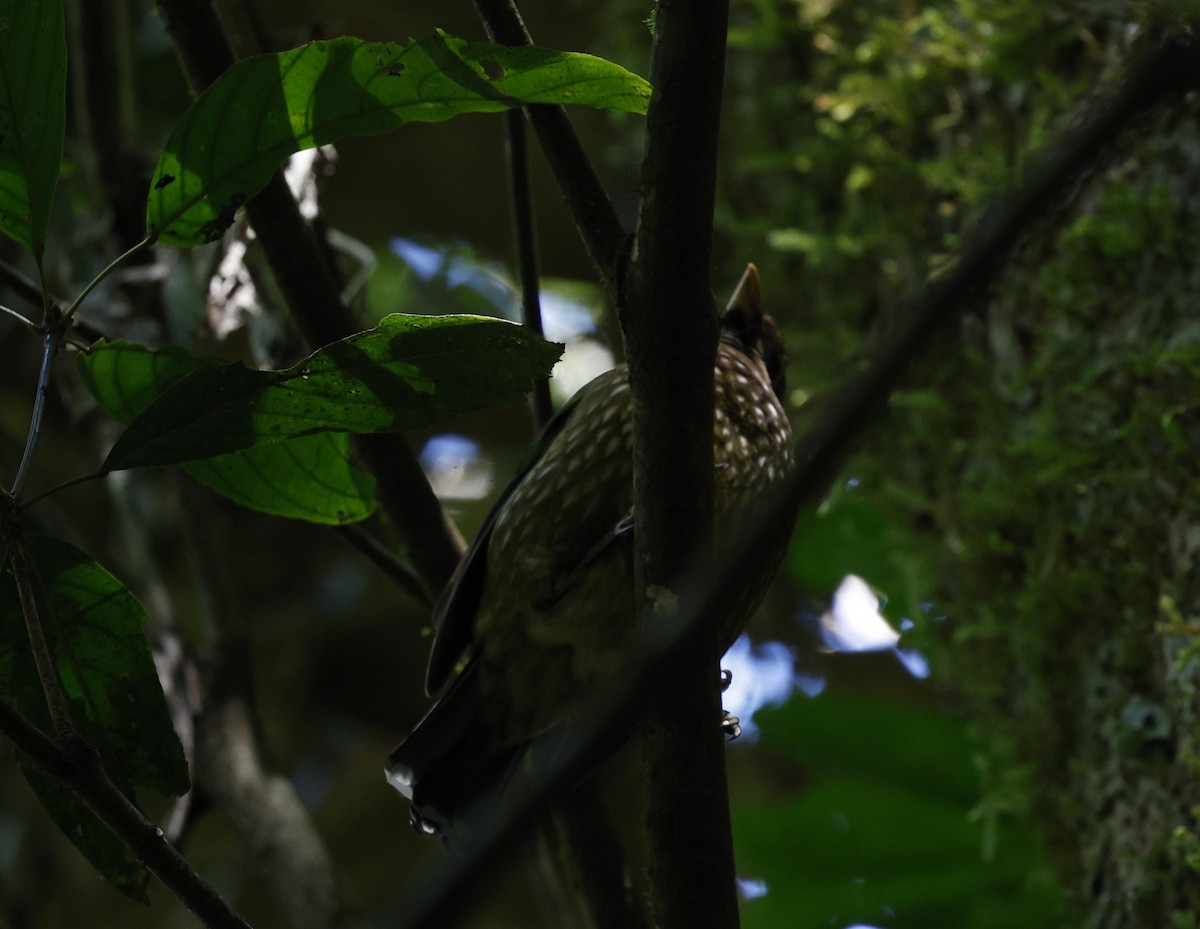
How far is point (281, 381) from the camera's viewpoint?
118 centimetres

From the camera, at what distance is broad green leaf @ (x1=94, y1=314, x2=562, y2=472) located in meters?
1.17

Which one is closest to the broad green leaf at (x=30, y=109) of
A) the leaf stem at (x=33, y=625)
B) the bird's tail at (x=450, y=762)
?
the leaf stem at (x=33, y=625)

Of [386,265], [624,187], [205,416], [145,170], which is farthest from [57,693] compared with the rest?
[386,265]

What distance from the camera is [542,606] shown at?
2117 millimetres

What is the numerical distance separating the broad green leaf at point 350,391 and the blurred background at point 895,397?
0.59 metres

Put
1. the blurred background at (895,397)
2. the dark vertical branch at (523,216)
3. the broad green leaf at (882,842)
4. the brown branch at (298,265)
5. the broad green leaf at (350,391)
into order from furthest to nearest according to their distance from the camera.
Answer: the broad green leaf at (882,842) < the blurred background at (895,397) < the dark vertical branch at (523,216) < the brown branch at (298,265) < the broad green leaf at (350,391)

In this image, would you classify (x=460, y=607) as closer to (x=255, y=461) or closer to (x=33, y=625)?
(x=255, y=461)

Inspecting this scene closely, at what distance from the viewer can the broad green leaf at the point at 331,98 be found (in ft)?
3.85

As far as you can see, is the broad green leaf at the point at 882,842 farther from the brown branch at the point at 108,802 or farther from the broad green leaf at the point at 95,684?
the brown branch at the point at 108,802

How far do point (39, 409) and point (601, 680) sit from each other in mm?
1157

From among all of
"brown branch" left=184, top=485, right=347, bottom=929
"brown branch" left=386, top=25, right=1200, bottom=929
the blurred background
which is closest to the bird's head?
the blurred background

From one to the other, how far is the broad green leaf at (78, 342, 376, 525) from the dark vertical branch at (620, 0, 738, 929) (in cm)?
39

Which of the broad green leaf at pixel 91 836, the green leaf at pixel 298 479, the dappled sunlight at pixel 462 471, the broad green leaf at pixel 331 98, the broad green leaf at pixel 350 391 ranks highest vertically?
the dappled sunlight at pixel 462 471

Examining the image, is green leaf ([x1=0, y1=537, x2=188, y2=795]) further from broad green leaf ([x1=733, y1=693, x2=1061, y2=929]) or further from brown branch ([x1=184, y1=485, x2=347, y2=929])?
broad green leaf ([x1=733, y1=693, x2=1061, y2=929])
